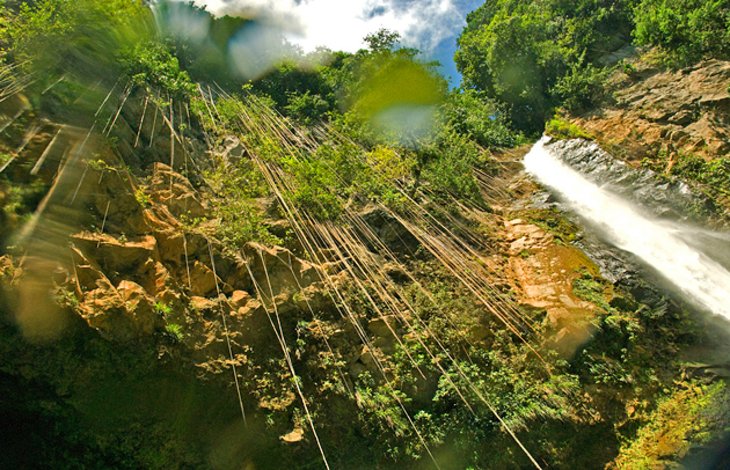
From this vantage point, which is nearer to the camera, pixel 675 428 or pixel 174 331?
pixel 174 331

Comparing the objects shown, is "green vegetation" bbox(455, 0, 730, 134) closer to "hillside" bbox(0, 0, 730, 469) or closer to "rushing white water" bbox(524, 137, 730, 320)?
"rushing white water" bbox(524, 137, 730, 320)

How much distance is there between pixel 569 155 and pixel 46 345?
10.2m

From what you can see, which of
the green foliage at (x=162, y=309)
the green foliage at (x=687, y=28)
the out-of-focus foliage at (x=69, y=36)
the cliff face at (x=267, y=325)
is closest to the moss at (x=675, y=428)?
the cliff face at (x=267, y=325)

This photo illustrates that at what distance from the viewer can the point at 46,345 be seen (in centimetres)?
289

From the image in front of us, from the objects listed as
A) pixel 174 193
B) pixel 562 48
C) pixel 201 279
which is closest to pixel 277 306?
pixel 201 279

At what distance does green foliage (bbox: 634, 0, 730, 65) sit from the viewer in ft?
28.8

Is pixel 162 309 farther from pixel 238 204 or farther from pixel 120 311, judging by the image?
pixel 238 204

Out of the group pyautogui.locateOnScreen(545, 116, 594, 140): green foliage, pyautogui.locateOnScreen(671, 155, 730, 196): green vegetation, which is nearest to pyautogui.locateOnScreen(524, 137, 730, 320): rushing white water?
pyautogui.locateOnScreen(545, 116, 594, 140): green foliage

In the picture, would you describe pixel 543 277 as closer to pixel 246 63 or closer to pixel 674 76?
pixel 674 76

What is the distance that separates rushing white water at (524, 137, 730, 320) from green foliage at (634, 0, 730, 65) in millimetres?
4044

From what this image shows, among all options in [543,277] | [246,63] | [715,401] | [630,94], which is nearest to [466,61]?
[630,94]

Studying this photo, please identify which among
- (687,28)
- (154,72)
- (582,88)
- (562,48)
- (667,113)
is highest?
(687,28)

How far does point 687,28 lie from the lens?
30.5 feet

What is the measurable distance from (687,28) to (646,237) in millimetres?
6300
